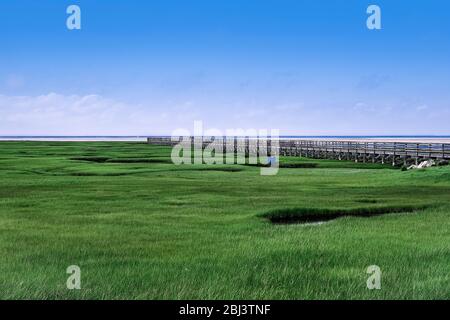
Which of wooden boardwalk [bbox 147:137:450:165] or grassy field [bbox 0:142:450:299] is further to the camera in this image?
wooden boardwalk [bbox 147:137:450:165]

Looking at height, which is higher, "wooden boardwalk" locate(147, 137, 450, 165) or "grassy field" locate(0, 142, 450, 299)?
"wooden boardwalk" locate(147, 137, 450, 165)

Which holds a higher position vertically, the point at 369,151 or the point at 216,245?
the point at 369,151

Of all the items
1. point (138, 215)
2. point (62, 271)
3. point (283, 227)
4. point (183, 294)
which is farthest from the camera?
point (138, 215)

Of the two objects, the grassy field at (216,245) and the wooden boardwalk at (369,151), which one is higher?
the wooden boardwalk at (369,151)

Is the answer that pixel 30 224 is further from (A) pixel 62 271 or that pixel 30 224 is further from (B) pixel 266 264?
(B) pixel 266 264

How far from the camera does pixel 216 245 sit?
14.6 m

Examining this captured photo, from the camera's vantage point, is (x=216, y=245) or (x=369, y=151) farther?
(x=369, y=151)

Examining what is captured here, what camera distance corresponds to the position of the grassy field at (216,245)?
10.4 meters

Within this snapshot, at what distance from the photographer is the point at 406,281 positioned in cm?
1081

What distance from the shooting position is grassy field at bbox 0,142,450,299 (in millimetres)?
10359

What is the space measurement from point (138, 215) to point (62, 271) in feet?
29.0

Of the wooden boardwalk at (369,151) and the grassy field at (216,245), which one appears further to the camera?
the wooden boardwalk at (369,151)
